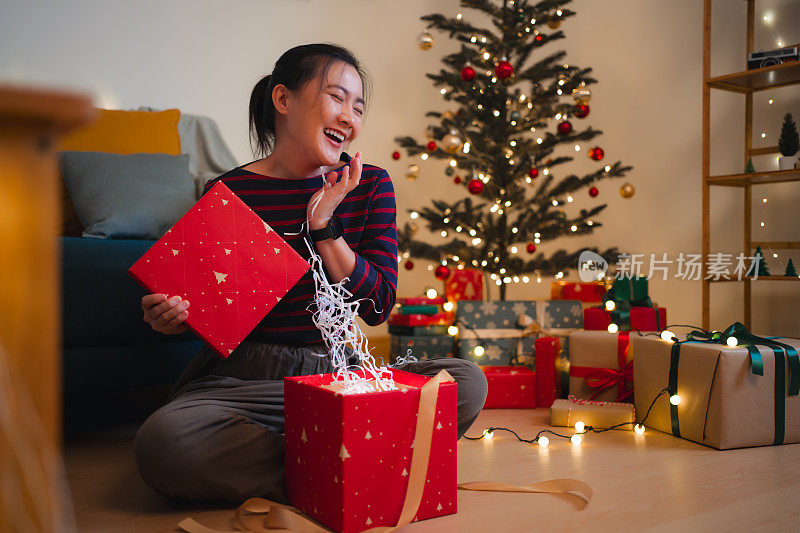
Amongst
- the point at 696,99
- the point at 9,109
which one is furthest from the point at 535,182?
the point at 9,109

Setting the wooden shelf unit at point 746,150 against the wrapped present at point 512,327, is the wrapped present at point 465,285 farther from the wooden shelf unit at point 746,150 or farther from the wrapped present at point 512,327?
the wooden shelf unit at point 746,150

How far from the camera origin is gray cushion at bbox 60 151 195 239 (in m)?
1.86

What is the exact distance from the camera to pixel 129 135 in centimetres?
215

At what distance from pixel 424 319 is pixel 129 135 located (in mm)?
1162

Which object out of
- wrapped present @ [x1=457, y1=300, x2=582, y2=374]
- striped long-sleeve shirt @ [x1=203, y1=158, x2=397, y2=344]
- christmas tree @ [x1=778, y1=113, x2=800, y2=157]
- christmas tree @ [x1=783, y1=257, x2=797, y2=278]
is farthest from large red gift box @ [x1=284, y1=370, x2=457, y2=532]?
christmas tree @ [x1=778, y1=113, x2=800, y2=157]

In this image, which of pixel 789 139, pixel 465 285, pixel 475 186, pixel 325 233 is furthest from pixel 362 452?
pixel 789 139

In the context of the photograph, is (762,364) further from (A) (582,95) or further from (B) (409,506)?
(A) (582,95)

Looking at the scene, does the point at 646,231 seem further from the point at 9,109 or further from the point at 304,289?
the point at 9,109

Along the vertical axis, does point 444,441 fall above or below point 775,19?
below

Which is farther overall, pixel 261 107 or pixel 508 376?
pixel 508 376

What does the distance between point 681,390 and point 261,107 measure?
125 centimetres

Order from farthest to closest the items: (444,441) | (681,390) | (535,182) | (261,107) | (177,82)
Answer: (535,182) < (177,82) < (681,390) < (261,107) < (444,441)

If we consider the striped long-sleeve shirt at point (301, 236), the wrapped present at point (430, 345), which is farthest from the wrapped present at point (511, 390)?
the striped long-sleeve shirt at point (301, 236)

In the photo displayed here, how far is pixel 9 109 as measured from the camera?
0.39 m
